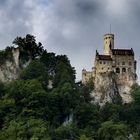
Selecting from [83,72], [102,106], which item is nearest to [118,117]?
[102,106]

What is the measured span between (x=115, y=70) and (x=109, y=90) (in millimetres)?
3924

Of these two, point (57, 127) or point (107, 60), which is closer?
point (57, 127)

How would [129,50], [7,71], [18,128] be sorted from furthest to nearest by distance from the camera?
[129,50] → [7,71] → [18,128]

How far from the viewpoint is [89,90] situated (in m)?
120

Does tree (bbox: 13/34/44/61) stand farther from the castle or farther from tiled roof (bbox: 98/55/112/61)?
tiled roof (bbox: 98/55/112/61)

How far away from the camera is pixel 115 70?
403ft

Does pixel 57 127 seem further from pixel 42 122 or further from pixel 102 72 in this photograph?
pixel 102 72

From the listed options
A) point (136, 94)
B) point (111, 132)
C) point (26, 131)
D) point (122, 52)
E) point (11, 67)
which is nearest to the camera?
point (26, 131)

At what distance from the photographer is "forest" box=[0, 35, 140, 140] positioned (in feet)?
338

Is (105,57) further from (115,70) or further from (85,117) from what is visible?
Result: (85,117)

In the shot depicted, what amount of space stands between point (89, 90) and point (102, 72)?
4.11 m

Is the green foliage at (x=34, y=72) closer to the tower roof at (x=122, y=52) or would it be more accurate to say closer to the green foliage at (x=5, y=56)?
the green foliage at (x=5, y=56)

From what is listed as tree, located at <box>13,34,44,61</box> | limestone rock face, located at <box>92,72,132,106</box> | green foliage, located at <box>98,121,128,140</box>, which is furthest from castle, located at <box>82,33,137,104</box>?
green foliage, located at <box>98,121,128,140</box>

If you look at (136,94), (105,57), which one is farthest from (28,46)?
(136,94)
